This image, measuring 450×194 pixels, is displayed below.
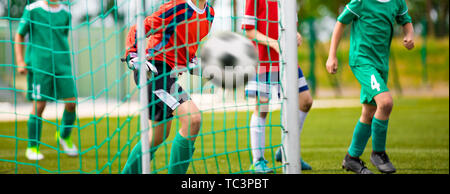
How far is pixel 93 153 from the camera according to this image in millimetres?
4465

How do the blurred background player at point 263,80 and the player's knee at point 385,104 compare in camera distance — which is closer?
the player's knee at point 385,104

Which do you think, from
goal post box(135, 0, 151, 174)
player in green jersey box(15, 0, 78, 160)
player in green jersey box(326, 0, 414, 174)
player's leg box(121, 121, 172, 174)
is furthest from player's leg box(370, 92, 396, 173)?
player in green jersey box(15, 0, 78, 160)

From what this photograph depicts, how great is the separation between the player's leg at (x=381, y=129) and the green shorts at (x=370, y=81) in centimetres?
4

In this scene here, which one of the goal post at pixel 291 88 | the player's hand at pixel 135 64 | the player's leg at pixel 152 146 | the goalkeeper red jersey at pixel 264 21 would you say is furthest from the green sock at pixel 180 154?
the goalkeeper red jersey at pixel 264 21

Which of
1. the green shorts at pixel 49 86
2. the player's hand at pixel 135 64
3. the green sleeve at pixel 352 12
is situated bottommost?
the player's hand at pixel 135 64

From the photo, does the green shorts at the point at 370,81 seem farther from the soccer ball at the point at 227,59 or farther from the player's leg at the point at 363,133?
the soccer ball at the point at 227,59

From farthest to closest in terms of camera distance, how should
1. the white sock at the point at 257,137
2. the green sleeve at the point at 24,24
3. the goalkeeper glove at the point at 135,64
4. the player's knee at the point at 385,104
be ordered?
the green sleeve at the point at 24,24 → the white sock at the point at 257,137 → the player's knee at the point at 385,104 → the goalkeeper glove at the point at 135,64

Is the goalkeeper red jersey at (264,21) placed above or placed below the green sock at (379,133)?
above

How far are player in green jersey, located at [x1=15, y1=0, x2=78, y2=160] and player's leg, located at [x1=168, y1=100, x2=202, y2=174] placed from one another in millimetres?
1900

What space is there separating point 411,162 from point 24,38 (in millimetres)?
3420

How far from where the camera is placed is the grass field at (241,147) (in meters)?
3.22

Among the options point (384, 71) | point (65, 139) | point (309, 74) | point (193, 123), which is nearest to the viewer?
point (193, 123)
